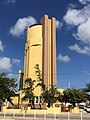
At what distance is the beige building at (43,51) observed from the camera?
79.0m

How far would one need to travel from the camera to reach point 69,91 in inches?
2544

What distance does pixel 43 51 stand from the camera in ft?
263

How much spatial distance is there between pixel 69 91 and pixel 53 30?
25.0 metres

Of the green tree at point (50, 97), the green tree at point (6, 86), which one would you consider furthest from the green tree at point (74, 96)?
the green tree at point (6, 86)

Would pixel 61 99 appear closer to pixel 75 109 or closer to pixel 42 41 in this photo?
pixel 75 109

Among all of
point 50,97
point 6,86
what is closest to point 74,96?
point 50,97

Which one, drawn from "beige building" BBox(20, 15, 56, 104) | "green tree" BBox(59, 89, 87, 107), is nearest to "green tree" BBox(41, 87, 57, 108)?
"green tree" BBox(59, 89, 87, 107)

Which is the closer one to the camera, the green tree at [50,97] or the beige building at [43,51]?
the green tree at [50,97]

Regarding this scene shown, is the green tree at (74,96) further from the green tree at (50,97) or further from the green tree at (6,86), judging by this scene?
the green tree at (6,86)

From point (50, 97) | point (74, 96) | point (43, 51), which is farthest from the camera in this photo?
point (43, 51)

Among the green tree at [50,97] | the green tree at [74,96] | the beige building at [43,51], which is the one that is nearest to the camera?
the green tree at [74,96]

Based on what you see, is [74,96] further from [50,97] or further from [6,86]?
[6,86]

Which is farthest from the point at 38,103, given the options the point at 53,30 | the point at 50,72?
the point at 53,30

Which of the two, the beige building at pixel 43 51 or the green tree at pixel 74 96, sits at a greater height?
the beige building at pixel 43 51
